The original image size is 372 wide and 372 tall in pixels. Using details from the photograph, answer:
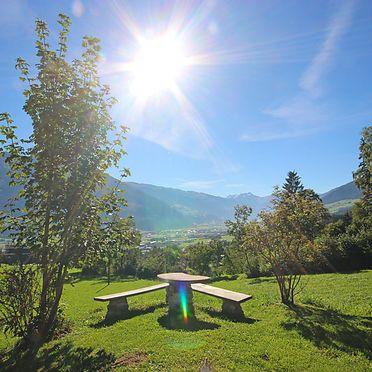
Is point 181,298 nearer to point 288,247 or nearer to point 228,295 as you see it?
point 228,295

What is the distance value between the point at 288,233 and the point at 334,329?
4594 millimetres

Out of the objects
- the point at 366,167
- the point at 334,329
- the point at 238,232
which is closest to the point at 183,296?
the point at 334,329

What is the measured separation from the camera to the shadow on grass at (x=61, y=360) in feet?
20.9

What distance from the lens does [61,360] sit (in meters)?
6.79

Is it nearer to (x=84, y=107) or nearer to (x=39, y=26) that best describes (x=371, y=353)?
(x=84, y=107)

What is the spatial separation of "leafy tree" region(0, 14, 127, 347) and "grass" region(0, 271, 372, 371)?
1787 mm

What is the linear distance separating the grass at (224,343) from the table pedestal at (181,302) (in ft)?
1.33

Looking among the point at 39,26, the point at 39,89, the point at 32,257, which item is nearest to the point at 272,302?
the point at 32,257

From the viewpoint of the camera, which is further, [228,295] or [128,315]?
[128,315]

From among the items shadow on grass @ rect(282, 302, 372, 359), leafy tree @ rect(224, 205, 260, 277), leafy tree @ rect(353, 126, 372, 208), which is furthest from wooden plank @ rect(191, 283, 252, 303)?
leafy tree @ rect(224, 205, 260, 277)

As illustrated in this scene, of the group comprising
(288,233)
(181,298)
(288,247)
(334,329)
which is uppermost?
(288,233)

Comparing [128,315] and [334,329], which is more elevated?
[128,315]

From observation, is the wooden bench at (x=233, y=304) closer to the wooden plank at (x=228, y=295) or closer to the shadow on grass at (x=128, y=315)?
the wooden plank at (x=228, y=295)

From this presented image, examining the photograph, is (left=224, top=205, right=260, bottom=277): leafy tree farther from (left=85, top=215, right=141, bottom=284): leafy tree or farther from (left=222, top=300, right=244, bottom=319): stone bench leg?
(left=85, top=215, right=141, bottom=284): leafy tree
